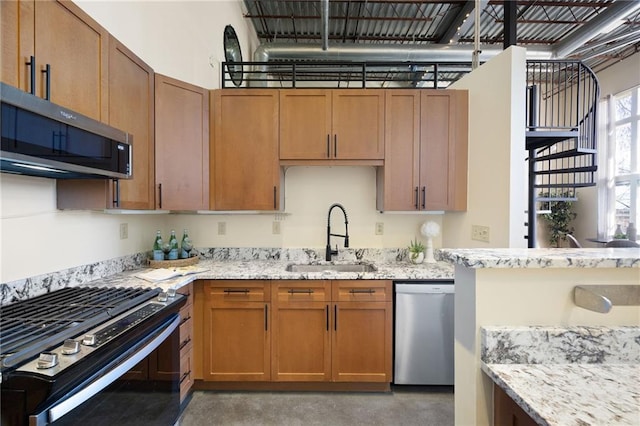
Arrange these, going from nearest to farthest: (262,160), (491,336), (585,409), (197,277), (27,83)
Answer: (585,409) < (491,336) < (27,83) < (197,277) < (262,160)

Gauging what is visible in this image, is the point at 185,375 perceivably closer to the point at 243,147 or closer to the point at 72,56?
the point at 243,147

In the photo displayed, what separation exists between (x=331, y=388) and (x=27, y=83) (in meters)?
2.56

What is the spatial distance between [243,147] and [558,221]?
6.45 m

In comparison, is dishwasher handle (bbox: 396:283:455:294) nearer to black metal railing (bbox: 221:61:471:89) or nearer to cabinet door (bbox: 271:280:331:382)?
cabinet door (bbox: 271:280:331:382)

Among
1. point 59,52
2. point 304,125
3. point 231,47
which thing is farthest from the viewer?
point 231,47

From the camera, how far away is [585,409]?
61 cm

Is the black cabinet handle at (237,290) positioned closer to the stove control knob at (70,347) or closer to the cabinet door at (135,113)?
the cabinet door at (135,113)

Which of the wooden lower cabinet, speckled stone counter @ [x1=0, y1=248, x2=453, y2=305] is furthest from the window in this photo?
the wooden lower cabinet

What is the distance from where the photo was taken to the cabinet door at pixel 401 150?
2410mm

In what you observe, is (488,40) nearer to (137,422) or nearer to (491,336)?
(491,336)

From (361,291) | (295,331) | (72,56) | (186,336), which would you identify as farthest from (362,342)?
(72,56)

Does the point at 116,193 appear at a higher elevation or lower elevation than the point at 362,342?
higher

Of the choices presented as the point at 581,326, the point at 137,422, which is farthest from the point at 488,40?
the point at 137,422

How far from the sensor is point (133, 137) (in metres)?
1.83
